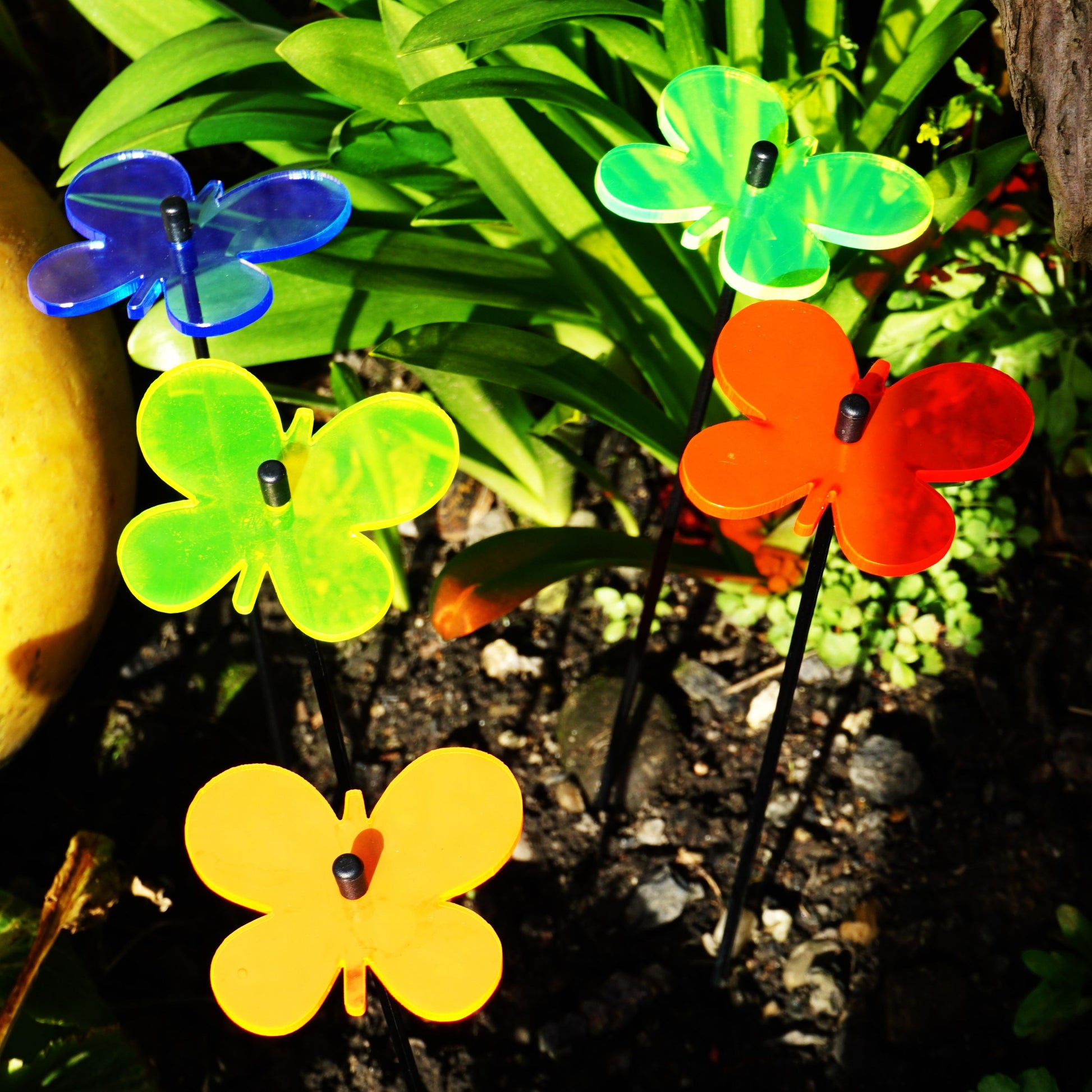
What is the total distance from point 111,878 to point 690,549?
871mm

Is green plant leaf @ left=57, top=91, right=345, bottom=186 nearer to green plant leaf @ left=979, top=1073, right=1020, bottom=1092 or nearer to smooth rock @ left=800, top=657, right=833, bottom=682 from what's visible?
smooth rock @ left=800, top=657, right=833, bottom=682

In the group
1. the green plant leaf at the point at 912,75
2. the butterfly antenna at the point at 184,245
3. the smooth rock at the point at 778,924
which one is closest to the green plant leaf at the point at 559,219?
the green plant leaf at the point at 912,75

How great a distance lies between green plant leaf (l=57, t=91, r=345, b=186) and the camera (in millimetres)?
1363

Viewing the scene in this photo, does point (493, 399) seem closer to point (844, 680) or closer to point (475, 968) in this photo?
point (844, 680)

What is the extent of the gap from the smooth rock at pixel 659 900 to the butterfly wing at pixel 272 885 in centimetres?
65

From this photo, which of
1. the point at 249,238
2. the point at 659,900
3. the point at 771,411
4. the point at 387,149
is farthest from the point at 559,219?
the point at 659,900

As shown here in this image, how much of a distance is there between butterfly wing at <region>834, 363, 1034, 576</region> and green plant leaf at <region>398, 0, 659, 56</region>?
562mm

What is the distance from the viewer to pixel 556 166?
1428 mm

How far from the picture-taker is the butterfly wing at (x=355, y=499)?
2.82ft

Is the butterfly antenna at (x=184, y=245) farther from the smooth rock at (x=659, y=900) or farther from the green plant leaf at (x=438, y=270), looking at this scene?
the smooth rock at (x=659, y=900)

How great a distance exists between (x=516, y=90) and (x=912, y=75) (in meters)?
0.46

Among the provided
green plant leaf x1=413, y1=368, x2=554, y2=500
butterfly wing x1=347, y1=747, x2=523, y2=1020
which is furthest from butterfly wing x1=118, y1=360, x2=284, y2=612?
green plant leaf x1=413, y1=368, x2=554, y2=500

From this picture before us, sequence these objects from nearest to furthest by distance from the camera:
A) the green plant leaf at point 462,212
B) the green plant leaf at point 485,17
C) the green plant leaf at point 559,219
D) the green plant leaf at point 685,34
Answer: the green plant leaf at point 485,17, the green plant leaf at point 685,34, the green plant leaf at point 559,219, the green plant leaf at point 462,212

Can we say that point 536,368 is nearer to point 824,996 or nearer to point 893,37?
point 893,37
